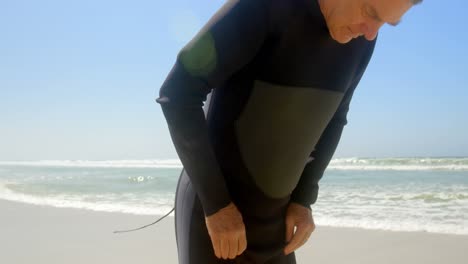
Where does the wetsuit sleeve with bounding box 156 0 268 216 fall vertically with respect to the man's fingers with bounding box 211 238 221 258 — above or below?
above

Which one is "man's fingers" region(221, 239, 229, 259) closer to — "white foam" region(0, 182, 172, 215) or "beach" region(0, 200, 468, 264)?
"beach" region(0, 200, 468, 264)

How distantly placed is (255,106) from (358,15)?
0.33 m

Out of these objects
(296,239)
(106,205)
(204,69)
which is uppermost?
(204,69)

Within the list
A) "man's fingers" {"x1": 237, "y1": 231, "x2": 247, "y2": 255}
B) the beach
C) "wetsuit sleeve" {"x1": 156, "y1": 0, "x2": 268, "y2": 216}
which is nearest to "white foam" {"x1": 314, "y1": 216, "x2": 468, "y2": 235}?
the beach

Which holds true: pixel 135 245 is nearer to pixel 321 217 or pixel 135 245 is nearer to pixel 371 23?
pixel 321 217

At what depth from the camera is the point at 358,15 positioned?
3.48 feet

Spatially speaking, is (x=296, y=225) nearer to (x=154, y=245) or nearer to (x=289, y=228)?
(x=289, y=228)

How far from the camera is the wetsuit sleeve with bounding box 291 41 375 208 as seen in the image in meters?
1.41

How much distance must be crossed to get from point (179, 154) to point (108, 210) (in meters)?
6.78

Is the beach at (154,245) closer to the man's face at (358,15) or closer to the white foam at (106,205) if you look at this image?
the white foam at (106,205)

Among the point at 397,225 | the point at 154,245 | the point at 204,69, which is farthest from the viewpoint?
the point at 397,225

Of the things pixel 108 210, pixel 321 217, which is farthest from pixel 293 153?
pixel 108 210

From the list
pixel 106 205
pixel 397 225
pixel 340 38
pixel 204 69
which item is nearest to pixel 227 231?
pixel 204 69

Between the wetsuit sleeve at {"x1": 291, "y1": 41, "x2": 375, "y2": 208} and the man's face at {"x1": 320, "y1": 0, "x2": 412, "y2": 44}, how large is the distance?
0.28m
